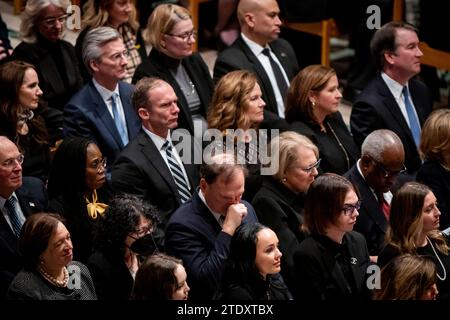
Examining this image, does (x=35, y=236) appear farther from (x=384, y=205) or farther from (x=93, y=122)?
(x=384, y=205)

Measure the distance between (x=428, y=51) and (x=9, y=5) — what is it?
106 inches

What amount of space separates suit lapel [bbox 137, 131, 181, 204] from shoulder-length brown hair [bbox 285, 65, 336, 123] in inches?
28.9

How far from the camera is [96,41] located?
5.22 meters

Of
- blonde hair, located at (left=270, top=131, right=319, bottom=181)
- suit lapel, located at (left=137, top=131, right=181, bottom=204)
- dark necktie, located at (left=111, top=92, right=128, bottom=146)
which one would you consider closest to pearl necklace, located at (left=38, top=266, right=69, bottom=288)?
suit lapel, located at (left=137, top=131, right=181, bottom=204)

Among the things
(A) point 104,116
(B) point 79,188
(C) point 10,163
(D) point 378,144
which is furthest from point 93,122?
(D) point 378,144

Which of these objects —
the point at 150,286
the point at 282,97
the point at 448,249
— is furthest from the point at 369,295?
the point at 282,97

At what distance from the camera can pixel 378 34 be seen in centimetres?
565

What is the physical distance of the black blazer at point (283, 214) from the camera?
4.38m

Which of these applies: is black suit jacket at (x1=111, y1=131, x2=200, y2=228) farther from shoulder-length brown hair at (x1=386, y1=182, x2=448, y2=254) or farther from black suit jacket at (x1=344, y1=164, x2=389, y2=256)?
shoulder-length brown hair at (x1=386, y1=182, x2=448, y2=254)

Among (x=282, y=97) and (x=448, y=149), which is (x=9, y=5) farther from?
(x=448, y=149)

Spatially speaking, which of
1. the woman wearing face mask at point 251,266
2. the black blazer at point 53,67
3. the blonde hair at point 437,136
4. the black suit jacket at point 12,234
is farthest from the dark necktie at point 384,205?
the black blazer at point 53,67

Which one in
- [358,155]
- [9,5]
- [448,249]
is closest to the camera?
[448,249]

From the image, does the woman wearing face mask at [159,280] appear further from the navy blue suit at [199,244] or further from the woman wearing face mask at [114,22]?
the woman wearing face mask at [114,22]

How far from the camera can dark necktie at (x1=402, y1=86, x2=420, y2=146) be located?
5543mm
